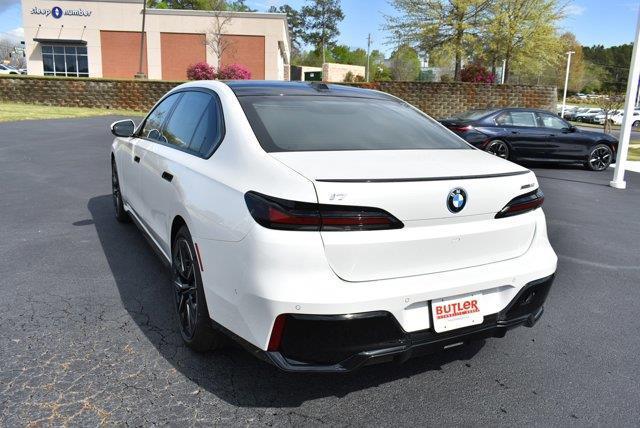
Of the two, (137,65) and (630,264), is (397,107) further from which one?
(137,65)

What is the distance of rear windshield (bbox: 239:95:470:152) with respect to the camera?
9.63 ft

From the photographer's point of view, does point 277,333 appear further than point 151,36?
No

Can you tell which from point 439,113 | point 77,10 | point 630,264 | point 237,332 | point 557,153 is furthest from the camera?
point 77,10

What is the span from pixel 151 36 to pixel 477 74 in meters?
26.7

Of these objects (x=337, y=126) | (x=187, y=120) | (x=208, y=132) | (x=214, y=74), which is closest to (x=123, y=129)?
(x=187, y=120)

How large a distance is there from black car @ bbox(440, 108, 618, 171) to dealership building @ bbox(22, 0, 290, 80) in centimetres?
3226

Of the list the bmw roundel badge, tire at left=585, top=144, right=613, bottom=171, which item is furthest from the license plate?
tire at left=585, top=144, right=613, bottom=171

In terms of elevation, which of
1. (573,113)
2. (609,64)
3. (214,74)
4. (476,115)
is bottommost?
(573,113)

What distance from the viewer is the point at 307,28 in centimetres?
9088

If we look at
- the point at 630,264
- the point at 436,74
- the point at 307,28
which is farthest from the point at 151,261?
the point at 307,28

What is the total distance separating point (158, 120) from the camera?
14.7ft

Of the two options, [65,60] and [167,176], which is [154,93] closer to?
[65,60]

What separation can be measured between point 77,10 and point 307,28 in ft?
175

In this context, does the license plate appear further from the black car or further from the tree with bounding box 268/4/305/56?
the tree with bounding box 268/4/305/56
